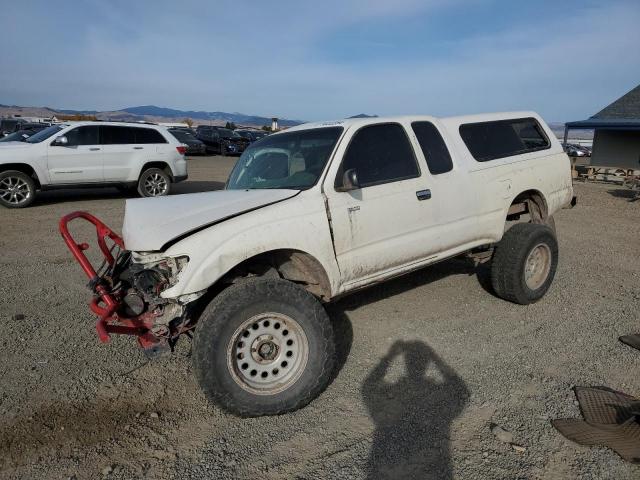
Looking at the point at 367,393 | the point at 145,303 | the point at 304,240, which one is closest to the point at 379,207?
the point at 304,240

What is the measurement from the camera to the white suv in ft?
33.6

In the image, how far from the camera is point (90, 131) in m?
11.0

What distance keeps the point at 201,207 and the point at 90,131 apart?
9040 mm

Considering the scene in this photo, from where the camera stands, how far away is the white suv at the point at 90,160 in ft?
33.6

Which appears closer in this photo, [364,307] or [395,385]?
[395,385]

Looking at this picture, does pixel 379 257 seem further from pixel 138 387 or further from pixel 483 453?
pixel 138 387

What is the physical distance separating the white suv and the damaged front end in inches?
331

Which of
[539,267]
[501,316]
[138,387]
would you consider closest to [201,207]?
[138,387]

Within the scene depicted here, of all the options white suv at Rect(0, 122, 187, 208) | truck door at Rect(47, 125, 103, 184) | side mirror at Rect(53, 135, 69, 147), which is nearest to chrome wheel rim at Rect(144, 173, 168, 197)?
white suv at Rect(0, 122, 187, 208)

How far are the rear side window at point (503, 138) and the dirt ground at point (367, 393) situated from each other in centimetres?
157

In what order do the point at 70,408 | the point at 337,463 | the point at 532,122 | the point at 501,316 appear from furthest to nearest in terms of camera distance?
the point at 532,122, the point at 501,316, the point at 70,408, the point at 337,463

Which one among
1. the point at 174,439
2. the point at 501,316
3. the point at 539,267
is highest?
the point at 539,267

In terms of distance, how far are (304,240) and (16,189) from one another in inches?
373

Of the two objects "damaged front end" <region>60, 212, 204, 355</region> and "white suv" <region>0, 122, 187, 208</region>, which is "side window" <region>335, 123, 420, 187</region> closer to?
"damaged front end" <region>60, 212, 204, 355</region>
